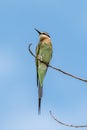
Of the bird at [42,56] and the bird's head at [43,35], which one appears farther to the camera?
the bird's head at [43,35]

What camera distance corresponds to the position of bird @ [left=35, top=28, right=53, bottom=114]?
453cm

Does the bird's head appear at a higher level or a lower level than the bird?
higher

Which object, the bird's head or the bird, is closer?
the bird

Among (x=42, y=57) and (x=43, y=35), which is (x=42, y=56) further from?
(x=43, y=35)

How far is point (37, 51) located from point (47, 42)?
321 millimetres

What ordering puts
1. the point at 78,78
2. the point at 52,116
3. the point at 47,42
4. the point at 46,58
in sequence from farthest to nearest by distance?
1. the point at 47,42
2. the point at 46,58
3. the point at 52,116
4. the point at 78,78

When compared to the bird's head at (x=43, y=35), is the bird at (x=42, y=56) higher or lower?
lower

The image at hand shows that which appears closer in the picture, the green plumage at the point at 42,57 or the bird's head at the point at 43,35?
the green plumage at the point at 42,57

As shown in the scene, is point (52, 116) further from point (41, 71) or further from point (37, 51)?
point (37, 51)

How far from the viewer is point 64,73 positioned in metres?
2.70

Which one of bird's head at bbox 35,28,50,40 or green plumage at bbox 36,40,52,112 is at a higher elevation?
bird's head at bbox 35,28,50,40

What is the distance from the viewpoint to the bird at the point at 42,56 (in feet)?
14.8

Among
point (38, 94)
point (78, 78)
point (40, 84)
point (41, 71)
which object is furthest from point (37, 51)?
point (78, 78)

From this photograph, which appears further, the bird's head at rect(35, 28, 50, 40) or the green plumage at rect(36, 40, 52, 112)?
the bird's head at rect(35, 28, 50, 40)
